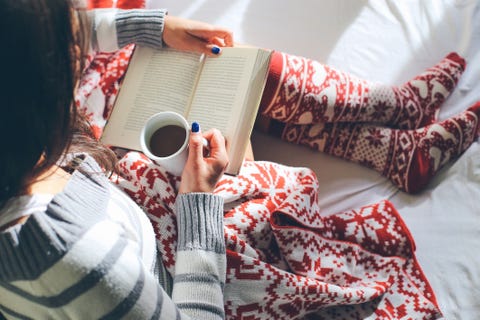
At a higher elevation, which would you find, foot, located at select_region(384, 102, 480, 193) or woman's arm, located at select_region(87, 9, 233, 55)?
woman's arm, located at select_region(87, 9, 233, 55)

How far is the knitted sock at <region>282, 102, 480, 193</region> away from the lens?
0.78 metres

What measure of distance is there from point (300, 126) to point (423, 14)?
1.45ft

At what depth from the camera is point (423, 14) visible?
3.10ft

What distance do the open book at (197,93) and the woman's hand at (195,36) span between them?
15 mm

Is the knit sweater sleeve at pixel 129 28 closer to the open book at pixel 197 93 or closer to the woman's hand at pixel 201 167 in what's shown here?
the open book at pixel 197 93

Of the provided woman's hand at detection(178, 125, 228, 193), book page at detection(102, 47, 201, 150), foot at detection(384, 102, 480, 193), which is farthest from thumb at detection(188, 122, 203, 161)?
foot at detection(384, 102, 480, 193)

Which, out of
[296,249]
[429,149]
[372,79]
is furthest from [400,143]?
[296,249]

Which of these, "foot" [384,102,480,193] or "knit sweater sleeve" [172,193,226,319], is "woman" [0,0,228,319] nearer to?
"knit sweater sleeve" [172,193,226,319]

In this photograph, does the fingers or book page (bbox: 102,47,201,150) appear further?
book page (bbox: 102,47,201,150)

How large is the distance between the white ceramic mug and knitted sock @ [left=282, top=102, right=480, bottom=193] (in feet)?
0.96

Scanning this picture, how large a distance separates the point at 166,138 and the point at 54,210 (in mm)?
249

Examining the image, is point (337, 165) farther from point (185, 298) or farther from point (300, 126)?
point (185, 298)

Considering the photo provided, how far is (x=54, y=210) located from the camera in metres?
0.41

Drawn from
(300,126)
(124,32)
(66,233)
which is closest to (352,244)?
(300,126)
